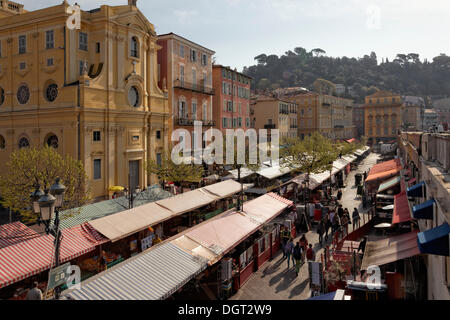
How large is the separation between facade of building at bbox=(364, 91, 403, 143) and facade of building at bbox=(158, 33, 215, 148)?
69.0 meters

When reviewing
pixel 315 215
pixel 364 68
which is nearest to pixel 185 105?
pixel 315 215

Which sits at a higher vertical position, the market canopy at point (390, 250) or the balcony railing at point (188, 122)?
the balcony railing at point (188, 122)

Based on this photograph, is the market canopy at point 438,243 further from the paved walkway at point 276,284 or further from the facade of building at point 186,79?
the facade of building at point 186,79

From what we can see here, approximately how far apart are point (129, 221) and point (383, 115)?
3792 inches

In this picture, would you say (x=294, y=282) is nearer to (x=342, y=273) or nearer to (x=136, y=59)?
(x=342, y=273)

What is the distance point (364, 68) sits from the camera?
568ft

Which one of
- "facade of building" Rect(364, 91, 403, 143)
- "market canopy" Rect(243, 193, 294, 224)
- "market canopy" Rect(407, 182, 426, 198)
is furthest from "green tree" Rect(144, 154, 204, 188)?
"facade of building" Rect(364, 91, 403, 143)

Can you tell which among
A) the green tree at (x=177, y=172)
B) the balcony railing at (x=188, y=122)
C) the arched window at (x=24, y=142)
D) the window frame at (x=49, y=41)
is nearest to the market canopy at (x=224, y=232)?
the green tree at (x=177, y=172)

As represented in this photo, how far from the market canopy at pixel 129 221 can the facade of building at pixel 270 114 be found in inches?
1857

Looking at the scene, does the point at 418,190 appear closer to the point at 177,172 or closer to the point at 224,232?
the point at 224,232

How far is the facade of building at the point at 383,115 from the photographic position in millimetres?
96688

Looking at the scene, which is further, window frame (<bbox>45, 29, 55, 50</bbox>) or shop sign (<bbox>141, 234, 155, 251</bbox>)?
window frame (<bbox>45, 29, 55, 50</bbox>)

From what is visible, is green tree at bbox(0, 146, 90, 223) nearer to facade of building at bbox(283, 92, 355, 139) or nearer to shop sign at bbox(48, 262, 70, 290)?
shop sign at bbox(48, 262, 70, 290)

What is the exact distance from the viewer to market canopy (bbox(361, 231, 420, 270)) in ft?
38.1
